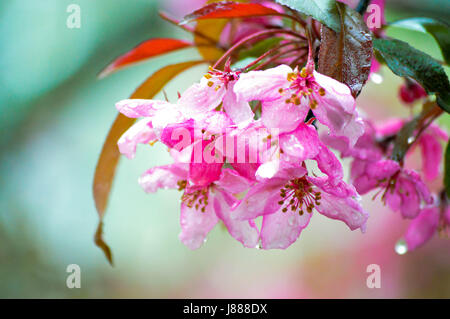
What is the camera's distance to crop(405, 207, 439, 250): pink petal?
92 cm

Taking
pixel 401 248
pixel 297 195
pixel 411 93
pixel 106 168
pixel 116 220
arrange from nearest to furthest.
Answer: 1. pixel 297 195
2. pixel 106 168
3. pixel 401 248
4. pixel 411 93
5. pixel 116 220

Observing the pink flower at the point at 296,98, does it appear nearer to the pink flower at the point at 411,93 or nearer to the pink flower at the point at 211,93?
the pink flower at the point at 211,93

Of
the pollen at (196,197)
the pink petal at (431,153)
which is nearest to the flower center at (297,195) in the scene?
the pollen at (196,197)

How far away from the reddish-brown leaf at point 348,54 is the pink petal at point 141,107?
0.67 feet

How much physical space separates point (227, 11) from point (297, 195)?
274 mm

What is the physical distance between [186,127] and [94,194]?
26 centimetres

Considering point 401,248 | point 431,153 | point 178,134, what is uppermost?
point 178,134

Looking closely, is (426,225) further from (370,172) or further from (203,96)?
(203,96)

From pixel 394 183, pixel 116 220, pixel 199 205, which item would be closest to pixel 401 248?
pixel 394 183

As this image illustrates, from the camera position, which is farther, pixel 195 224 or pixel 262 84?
pixel 195 224

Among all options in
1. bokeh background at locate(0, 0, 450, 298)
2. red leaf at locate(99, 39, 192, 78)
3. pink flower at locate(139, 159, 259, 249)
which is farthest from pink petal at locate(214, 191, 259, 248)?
bokeh background at locate(0, 0, 450, 298)

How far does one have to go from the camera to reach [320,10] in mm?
544
